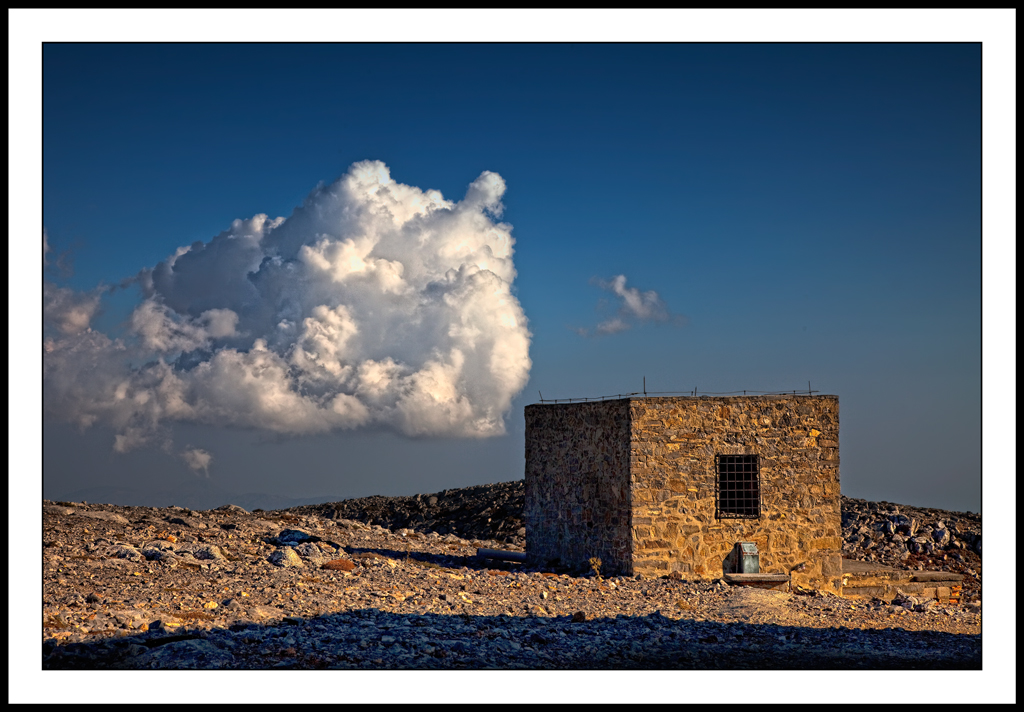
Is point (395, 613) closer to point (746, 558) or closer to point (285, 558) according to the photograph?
point (285, 558)

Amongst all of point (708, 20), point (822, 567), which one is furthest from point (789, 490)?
point (708, 20)

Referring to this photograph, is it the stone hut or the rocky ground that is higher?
the stone hut

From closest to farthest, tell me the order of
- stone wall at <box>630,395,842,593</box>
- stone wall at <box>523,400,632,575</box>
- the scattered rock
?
1. the scattered rock
2. stone wall at <box>630,395,842,593</box>
3. stone wall at <box>523,400,632,575</box>

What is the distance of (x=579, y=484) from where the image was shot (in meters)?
18.8

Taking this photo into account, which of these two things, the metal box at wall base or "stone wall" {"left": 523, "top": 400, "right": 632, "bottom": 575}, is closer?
the metal box at wall base

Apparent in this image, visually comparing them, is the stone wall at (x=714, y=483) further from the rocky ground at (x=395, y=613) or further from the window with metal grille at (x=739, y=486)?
the rocky ground at (x=395, y=613)

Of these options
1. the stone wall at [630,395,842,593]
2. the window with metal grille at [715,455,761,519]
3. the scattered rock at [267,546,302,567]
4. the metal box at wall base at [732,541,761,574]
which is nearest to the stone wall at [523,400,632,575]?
the stone wall at [630,395,842,593]

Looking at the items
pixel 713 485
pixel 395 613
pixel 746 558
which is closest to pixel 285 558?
pixel 395 613

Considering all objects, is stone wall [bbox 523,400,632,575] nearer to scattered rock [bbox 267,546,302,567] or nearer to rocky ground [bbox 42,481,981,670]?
rocky ground [bbox 42,481,981,670]

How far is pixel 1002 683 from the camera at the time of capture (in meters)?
8.37

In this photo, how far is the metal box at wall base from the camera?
17.1 meters

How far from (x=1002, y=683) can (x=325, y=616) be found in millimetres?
8526

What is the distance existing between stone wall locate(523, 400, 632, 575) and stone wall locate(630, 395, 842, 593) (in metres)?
0.42

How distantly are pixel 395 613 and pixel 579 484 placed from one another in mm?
6961
